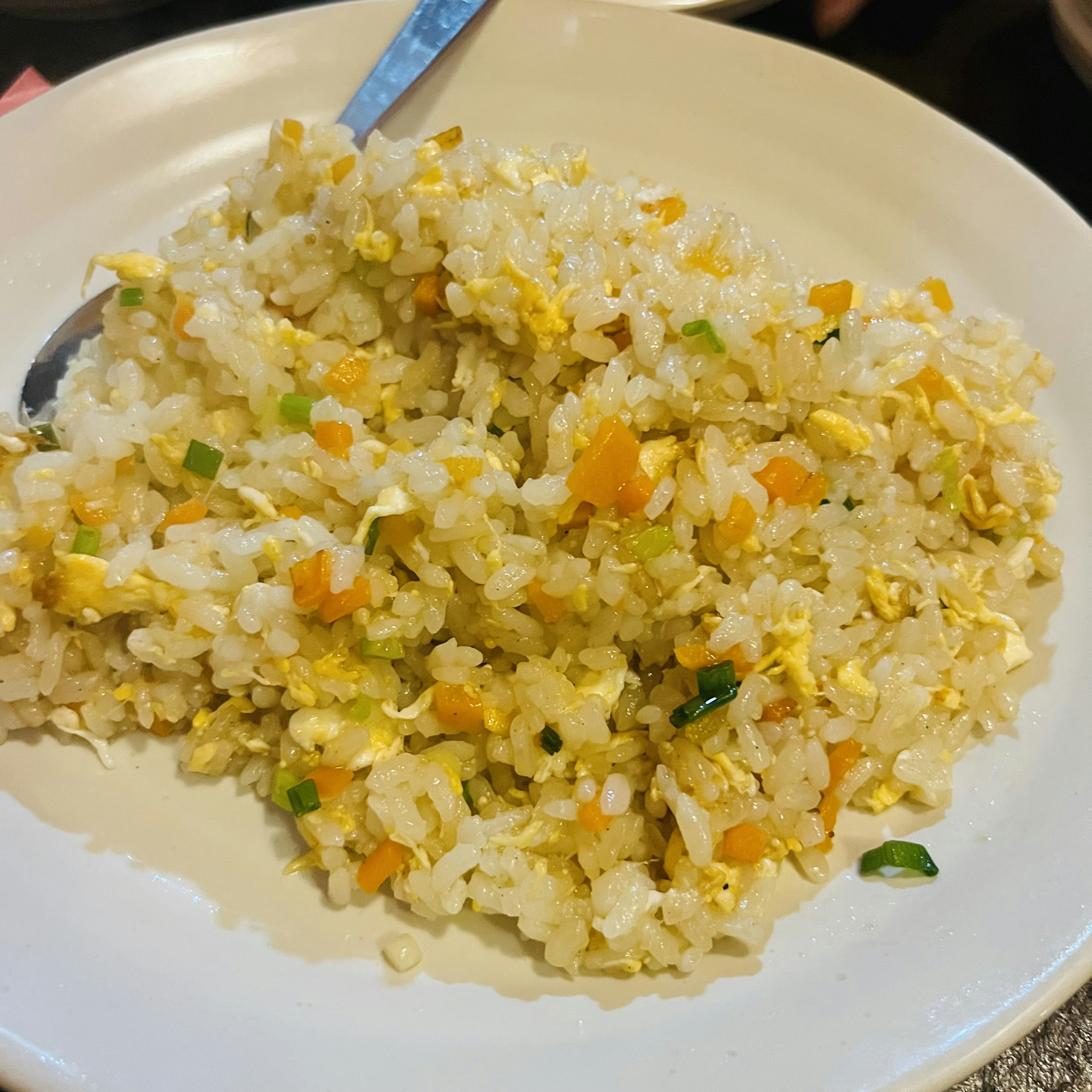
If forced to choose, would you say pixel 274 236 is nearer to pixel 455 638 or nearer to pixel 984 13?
pixel 455 638

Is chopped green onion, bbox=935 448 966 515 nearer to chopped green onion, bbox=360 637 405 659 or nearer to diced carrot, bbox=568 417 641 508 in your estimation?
diced carrot, bbox=568 417 641 508

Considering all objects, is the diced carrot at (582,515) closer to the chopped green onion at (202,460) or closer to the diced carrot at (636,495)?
the diced carrot at (636,495)

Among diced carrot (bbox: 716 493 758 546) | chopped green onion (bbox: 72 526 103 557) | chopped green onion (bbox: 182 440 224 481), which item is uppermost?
chopped green onion (bbox: 182 440 224 481)

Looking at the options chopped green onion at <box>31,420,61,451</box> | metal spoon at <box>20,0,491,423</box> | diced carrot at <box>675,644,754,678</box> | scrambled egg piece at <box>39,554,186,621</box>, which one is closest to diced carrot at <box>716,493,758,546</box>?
diced carrot at <box>675,644,754,678</box>

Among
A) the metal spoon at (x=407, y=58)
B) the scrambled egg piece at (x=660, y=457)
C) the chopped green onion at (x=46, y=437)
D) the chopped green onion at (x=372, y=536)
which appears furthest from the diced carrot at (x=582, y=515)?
the metal spoon at (x=407, y=58)

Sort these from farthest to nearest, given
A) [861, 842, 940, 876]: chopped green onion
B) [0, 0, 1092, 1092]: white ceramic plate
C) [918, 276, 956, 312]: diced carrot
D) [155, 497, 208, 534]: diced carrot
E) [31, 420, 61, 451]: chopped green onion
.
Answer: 1. [918, 276, 956, 312]: diced carrot
2. [31, 420, 61, 451]: chopped green onion
3. [155, 497, 208, 534]: diced carrot
4. [861, 842, 940, 876]: chopped green onion
5. [0, 0, 1092, 1092]: white ceramic plate

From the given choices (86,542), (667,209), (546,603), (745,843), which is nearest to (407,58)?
(667,209)
